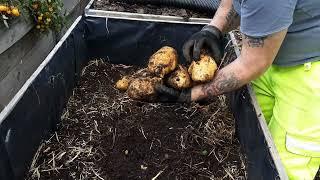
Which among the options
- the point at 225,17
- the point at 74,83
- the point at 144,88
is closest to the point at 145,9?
the point at 74,83

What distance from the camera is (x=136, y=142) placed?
97.5 inches

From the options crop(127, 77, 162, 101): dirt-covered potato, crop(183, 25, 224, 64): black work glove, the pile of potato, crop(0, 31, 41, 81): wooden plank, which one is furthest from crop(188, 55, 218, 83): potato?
crop(0, 31, 41, 81): wooden plank

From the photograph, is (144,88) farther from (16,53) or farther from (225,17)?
(16,53)

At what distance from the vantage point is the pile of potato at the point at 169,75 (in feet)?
7.23

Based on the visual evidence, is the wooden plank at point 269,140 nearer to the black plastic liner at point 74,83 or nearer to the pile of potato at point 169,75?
the black plastic liner at point 74,83

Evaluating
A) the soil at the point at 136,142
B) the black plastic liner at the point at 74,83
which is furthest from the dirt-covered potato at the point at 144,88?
the black plastic liner at the point at 74,83

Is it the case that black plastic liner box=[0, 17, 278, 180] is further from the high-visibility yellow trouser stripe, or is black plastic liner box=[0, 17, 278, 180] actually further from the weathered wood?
the weathered wood

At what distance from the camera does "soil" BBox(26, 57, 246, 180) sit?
2.28m

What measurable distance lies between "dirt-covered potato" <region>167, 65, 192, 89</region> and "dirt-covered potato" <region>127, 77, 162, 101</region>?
72 millimetres

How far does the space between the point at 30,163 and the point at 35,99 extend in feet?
1.23

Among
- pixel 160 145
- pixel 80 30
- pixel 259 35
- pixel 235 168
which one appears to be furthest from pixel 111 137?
pixel 259 35

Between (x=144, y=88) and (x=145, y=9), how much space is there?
1477mm

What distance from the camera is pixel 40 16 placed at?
276 centimetres

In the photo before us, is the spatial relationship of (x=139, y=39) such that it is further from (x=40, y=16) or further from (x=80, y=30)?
(x=40, y=16)
